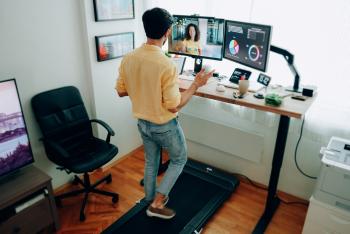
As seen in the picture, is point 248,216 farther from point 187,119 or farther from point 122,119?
point 122,119

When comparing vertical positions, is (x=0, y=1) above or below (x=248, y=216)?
above

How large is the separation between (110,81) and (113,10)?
663 mm

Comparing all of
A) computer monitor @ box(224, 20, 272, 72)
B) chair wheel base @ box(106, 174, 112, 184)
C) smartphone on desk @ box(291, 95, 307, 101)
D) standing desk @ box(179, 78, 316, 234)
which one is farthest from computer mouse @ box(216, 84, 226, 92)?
chair wheel base @ box(106, 174, 112, 184)

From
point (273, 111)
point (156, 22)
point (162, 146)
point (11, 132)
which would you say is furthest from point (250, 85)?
point (11, 132)

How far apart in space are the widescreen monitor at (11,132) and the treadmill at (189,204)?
0.82 m

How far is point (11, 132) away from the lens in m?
2.00

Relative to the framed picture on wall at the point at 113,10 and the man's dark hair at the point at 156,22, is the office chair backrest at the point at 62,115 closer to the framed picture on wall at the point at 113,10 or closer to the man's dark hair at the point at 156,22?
the framed picture on wall at the point at 113,10

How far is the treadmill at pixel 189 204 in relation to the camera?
2.18m

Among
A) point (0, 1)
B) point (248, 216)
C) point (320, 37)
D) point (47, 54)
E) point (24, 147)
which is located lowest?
point (248, 216)

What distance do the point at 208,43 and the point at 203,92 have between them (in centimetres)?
60

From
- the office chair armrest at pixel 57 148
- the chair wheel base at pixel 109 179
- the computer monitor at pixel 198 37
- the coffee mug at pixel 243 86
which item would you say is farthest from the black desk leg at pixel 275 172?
the office chair armrest at pixel 57 148

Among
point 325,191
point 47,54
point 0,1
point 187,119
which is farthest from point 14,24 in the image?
point 325,191

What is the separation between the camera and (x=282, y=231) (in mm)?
2273

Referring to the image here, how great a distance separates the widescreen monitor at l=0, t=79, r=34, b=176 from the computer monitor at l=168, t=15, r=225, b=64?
1466 mm
